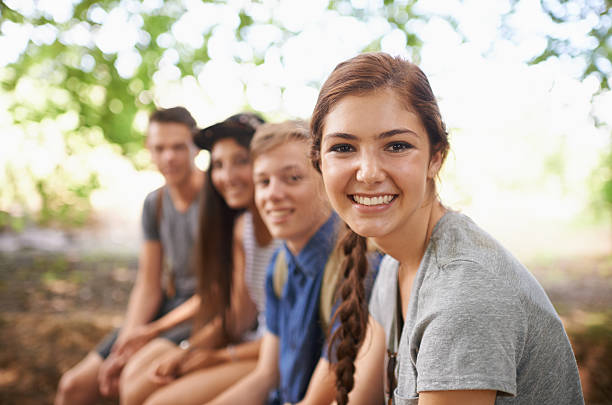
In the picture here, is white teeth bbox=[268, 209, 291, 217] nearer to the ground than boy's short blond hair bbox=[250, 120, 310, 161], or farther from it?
nearer to the ground

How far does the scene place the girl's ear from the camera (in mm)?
1394

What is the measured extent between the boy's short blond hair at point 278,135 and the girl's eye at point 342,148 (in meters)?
0.62

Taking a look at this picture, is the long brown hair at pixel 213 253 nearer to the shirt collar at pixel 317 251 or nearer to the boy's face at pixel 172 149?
the boy's face at pixel 172 149

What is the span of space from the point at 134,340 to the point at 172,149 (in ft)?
4.08

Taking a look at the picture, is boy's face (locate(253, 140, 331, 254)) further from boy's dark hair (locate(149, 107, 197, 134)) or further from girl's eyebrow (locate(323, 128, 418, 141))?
boy's dark hair (locate(149, 107, 197, 134))

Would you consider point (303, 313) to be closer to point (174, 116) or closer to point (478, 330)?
point (478, 330)

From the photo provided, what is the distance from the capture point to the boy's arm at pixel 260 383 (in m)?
2.13

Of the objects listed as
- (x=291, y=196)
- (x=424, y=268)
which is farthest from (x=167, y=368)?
(x=424, y=268)

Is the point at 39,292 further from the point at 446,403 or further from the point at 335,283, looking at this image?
the point at 446,403

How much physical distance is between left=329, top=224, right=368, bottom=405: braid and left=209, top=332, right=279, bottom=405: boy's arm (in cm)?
59

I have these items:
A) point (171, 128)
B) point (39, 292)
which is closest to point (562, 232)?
point (171, 128)

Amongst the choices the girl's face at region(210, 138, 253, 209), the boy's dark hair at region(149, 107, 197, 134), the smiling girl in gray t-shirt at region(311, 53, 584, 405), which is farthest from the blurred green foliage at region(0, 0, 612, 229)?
the smiling girl in gray t-shirt at region(311, 53, 584, 405)

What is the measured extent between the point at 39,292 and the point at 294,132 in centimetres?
468

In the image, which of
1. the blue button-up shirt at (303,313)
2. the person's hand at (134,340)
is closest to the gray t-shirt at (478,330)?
the blue button-up shirt at (303,313)
